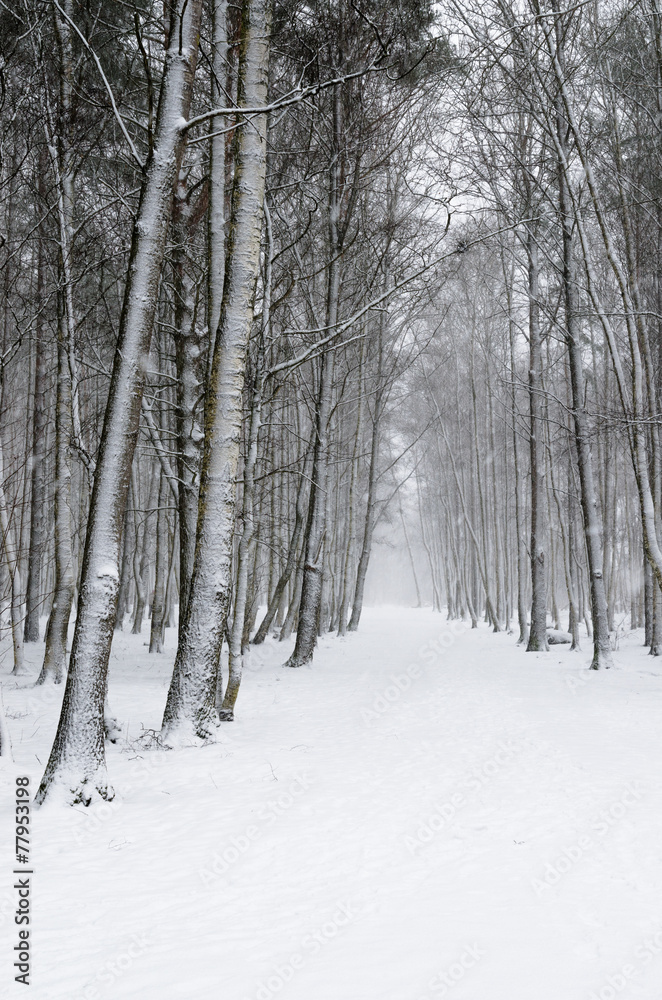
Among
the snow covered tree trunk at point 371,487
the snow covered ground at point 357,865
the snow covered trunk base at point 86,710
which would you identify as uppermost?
the snow covered tree trunk at point 371,487

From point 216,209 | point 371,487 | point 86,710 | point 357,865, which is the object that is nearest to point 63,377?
point 216,209

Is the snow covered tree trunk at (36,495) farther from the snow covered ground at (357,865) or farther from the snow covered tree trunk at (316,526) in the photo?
the snow covered ground at (357,865)

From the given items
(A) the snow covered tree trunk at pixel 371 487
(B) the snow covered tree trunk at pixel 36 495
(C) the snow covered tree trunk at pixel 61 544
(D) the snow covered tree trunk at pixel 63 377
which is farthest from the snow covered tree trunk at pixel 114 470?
(A) the snow covered tree trunk at pixel 371 487

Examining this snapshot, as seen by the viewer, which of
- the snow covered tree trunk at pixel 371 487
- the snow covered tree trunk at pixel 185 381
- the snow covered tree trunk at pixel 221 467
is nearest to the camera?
the snow covered tree trunk at pixel 221 467

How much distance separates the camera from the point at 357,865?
9.68 feet

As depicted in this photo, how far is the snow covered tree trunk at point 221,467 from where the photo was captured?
5242mm

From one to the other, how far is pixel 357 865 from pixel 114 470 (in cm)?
266

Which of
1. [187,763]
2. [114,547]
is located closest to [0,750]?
[187,763]

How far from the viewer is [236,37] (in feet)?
24.5

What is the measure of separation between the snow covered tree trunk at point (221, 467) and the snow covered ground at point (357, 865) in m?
0.47

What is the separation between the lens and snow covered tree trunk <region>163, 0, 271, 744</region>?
206 inches

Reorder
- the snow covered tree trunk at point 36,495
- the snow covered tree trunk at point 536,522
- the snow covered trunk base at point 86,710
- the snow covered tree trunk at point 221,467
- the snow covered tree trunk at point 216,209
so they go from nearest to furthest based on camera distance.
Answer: the snow covered trunk base at point 86,710 → the snow covered tree trunk at point 221,467 → the snow covered tree trunk at point 216,209 → the snow covered tree trunk at point 36,495 → the snow covered tree trunk at point 536,522

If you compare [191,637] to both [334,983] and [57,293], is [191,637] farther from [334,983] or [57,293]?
[57,293]

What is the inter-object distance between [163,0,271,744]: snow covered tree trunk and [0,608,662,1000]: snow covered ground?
47 centimetres
